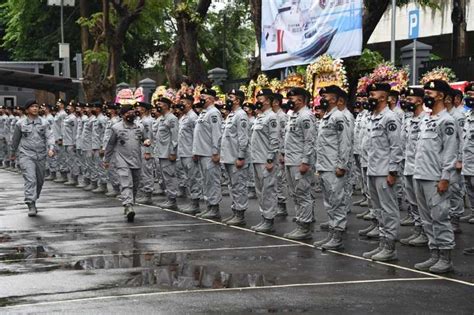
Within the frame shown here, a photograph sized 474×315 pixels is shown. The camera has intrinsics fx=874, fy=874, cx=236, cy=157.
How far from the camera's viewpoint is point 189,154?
1596 centimetres

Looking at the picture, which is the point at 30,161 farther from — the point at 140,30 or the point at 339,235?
the point at 140,30

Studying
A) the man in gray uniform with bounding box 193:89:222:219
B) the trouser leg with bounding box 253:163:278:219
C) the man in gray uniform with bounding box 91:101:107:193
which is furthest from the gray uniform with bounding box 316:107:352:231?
the man in gray uniform with bounding box 91:101:107:193

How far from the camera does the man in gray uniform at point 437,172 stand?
381 inches

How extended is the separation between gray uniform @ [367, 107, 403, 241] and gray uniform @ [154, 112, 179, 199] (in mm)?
6334

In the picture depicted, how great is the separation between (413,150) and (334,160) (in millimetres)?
1054

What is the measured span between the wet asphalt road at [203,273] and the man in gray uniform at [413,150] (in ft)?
1.08

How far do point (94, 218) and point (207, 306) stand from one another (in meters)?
7.38

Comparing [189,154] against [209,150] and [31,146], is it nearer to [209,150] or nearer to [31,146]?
[209,150]

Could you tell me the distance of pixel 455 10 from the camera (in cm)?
3303

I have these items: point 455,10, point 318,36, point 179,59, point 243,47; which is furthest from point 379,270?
point 243,47

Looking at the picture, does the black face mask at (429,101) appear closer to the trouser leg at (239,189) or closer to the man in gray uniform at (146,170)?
the trouser leg at (239,189)

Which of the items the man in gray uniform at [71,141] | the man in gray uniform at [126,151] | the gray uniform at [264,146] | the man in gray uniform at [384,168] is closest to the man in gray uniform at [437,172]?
the man in gray uniform at [384,168]

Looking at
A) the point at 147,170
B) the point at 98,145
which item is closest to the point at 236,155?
the point at 147,170

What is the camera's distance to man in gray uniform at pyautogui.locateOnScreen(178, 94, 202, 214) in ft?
51.6
